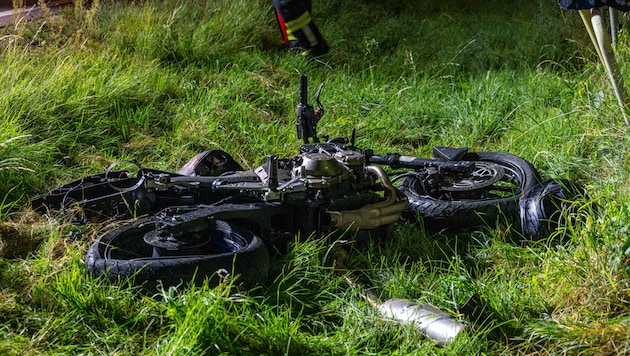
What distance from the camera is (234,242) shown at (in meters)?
3.96

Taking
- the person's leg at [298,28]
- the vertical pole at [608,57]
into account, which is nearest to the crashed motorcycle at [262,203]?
the vertical pole at [608,57]

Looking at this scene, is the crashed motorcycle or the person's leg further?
the person's leg

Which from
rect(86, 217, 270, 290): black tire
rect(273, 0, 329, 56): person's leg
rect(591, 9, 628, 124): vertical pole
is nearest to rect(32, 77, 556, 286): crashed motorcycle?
rect(86, 217, 270, 290): black tire

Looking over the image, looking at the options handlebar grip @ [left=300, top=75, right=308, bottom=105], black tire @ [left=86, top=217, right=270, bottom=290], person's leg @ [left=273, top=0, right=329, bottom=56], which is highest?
handlebar grip @ [left=300, top=75, right=308, bottom=105]

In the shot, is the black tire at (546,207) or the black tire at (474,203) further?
the black tire at (474,203)

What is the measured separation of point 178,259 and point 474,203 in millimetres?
1892

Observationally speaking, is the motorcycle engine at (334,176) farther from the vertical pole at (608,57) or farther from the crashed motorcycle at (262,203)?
the vertical pole at (608,57)

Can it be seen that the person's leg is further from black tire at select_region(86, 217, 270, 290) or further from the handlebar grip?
black tire at select_region(86, 217, 270, 290)

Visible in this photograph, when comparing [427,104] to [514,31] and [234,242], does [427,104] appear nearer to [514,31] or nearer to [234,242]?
[514,31]

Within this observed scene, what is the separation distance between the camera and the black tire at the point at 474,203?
15.7 feet

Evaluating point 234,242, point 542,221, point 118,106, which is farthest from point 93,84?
point 542,221

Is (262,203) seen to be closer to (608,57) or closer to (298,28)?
(608,57)

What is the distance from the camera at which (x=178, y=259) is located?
12.0ft

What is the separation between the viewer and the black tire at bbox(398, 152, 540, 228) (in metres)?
4.78
